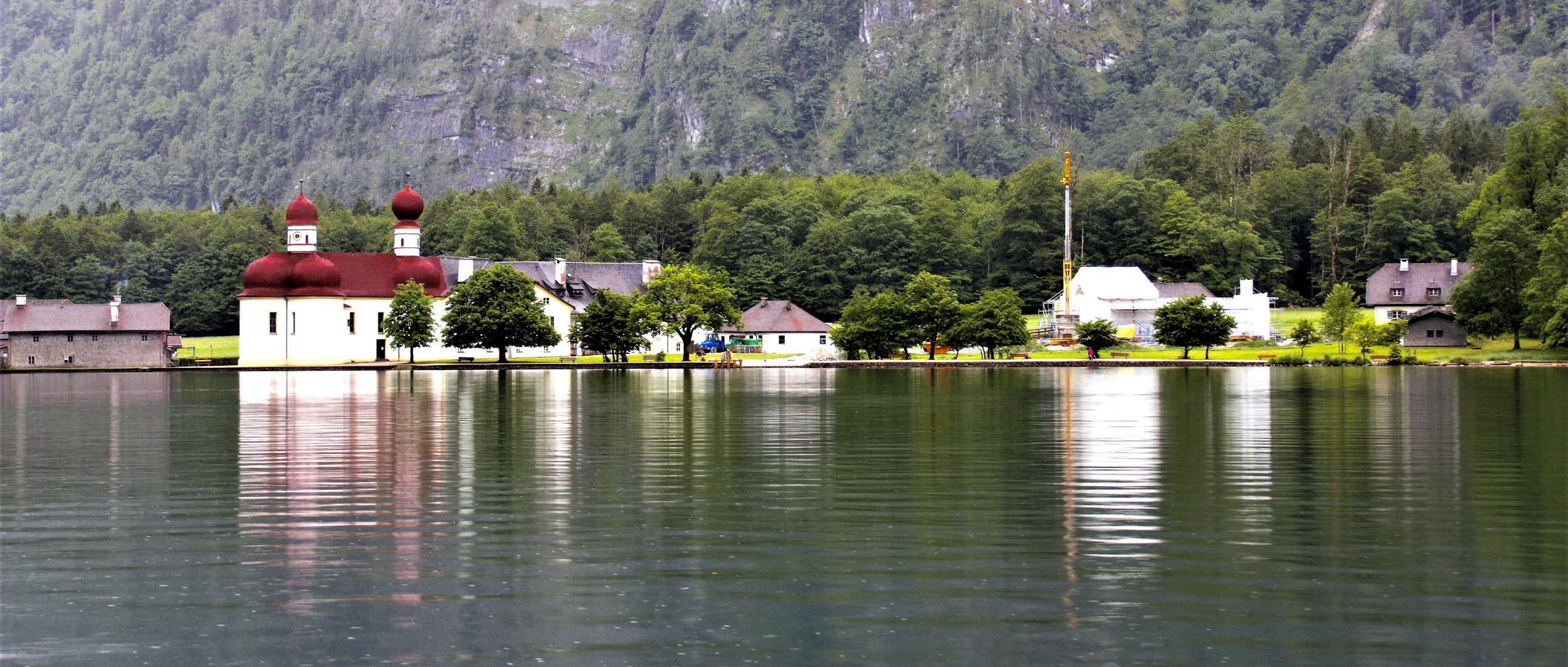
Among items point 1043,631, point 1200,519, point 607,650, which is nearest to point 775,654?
point 607,650

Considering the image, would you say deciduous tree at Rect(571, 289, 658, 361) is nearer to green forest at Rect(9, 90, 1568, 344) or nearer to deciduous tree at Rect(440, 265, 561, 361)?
deciduous tree at Rect(440, 265, 561, 361)

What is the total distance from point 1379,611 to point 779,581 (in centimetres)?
576

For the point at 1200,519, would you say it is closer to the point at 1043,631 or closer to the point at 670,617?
the point at 1043,631

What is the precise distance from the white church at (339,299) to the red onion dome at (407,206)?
2.9 inches

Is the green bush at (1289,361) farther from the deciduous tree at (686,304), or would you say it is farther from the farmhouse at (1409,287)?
the deciduous tree at (686,304)

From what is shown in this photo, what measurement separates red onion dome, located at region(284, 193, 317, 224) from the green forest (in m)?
30.2

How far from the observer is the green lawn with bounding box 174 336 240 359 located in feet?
388

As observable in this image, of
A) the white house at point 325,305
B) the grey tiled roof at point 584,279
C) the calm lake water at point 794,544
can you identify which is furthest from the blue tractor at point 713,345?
the calm lake water at point 794,544

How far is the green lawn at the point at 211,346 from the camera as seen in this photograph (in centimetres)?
11838

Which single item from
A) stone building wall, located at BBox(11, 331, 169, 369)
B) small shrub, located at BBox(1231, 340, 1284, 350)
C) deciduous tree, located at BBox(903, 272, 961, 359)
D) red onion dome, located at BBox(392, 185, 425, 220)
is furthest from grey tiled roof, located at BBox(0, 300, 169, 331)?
small shrub, located at BBox(1231, 340, 1284, 350)

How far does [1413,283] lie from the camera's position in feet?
354

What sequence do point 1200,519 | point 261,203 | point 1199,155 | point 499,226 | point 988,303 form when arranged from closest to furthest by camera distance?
point 1200,519
point 988,303
point 499,226
point 1199,155
point 261,203

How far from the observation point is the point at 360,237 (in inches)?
6255

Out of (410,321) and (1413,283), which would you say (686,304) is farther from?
(1413,283)
